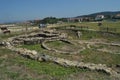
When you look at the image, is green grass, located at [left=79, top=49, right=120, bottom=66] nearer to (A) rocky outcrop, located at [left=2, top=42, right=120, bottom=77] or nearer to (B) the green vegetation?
(A) rocky outcrop, located at [left=2, top=42, right=120, bottom=77]

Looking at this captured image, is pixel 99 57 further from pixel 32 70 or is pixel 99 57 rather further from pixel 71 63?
pixel 32 70

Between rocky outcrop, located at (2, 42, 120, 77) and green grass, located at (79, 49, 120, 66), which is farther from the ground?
rocky outcrop, located at (2, 42, 120, 77)

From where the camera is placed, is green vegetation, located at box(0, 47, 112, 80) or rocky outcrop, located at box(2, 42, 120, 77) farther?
rocky outcrop, located at box(2, 42, 120, 77)

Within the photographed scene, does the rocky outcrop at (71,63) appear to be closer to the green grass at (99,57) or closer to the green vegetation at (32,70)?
the green vegetation at (32,70)

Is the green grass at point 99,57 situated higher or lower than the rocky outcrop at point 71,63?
lower

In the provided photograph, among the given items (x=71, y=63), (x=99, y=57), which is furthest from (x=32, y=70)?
(x=99, y=57)

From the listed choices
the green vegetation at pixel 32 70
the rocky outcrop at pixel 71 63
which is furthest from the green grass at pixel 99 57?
the green vegetation at pixel 32 70

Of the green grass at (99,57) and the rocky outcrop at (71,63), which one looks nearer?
the rocky outcrop at (71,63)

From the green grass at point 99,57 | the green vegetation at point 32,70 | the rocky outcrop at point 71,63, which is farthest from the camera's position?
the green grass at point 99,57

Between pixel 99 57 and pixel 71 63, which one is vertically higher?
pixel 71 63

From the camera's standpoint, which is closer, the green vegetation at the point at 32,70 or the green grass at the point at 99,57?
the green vegetation at the point at 32,70

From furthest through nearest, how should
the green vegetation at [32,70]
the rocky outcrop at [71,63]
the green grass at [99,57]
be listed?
the green grass at [99,57], the rocky outcrop at [71,63], the green vegetation at [32,70]

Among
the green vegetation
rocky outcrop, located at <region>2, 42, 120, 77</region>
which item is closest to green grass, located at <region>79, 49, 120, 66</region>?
rocky outcrop, located at <region>2, 42, 120, 77</region>

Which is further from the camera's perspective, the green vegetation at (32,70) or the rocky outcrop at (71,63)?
the rocky outcrop at (71,63)
